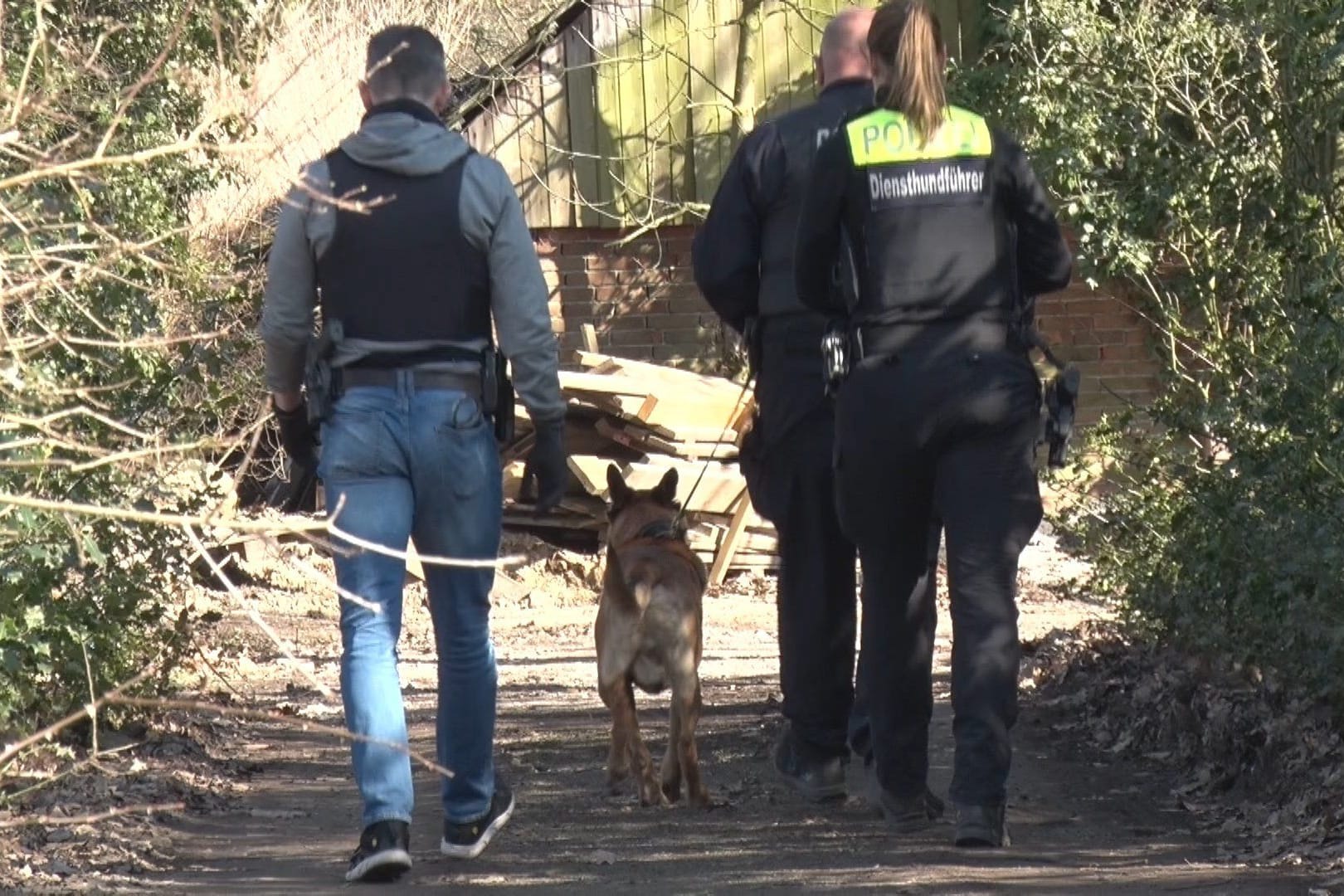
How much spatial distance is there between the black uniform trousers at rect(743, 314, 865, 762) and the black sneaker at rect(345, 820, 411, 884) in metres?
1.58

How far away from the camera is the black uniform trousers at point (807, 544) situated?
253 inches

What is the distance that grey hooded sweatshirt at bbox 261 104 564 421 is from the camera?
5500mm

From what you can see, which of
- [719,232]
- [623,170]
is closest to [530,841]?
[719,232]

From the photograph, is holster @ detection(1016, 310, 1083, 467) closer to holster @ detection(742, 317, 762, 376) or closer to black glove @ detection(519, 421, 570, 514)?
holster @ detection(742, 317, 762, 376)

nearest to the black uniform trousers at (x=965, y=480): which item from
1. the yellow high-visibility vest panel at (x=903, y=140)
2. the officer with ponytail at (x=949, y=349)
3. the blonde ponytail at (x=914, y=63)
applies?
the officer with ponytail at (x=949, y=349)

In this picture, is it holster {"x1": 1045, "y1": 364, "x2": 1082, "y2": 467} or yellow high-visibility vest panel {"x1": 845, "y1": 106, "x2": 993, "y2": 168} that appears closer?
yellow high-visibility vest panel {"x1": 845, "y1": 106, "x2": 993, "y2": 168}

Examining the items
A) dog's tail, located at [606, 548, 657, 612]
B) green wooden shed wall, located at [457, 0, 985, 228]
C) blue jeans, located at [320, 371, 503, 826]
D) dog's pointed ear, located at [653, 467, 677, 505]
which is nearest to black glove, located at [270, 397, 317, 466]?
blue jeans, located at [320, 371, 503, 826]

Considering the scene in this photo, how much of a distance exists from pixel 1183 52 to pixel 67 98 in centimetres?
488

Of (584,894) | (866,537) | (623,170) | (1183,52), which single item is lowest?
(584,894)

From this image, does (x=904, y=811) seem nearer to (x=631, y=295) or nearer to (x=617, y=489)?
(x=617, y=489)

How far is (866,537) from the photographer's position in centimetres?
576

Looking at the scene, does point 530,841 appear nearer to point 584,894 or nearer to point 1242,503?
point 584,894

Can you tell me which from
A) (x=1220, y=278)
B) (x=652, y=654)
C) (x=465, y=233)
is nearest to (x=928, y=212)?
(x=465, y=233)

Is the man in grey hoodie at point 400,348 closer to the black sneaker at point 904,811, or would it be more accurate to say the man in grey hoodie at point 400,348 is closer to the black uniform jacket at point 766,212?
the black uniform jacket at point 766,212
